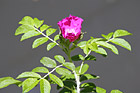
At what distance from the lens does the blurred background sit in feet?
6.50

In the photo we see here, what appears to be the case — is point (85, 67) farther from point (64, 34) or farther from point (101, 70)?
point (101, 70)

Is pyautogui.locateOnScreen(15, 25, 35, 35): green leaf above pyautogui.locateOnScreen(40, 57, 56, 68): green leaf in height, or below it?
above

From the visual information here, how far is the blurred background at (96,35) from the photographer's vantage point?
6.50 feet

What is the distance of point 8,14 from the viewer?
191 cm

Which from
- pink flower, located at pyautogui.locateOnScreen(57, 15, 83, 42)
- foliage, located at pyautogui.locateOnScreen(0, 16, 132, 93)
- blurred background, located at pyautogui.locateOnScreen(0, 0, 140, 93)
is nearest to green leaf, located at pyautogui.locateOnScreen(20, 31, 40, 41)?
foliage, located at pyautogui.locateOnScreen(0, 16, 132, 93)

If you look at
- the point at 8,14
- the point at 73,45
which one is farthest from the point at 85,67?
the point at 8,14

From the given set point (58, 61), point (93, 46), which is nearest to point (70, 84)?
point (58, 61)

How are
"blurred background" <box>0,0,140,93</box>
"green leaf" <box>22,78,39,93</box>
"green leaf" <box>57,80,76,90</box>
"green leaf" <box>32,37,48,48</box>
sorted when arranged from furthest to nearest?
"blurred background" <box>0,0,140,93</box>, "green leaf" <box>57,80,76,90</box>, "green leaf" <box>32,37,48,48</box>, "green leaf" <box>22,78,39,93</box>

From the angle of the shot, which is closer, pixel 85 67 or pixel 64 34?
pixel 64 34

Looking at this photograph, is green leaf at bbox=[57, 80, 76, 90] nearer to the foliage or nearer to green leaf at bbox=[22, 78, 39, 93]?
the foliage

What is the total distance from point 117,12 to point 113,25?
13 centimetres

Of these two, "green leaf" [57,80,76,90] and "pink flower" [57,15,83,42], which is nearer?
"pink flower" [57,15,83,42]

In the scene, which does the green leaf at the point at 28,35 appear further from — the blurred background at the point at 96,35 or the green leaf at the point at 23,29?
the blurred background at the point at 96,35

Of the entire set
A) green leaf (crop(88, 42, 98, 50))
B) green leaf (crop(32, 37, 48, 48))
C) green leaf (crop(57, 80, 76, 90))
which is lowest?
green leaf (crop(57, 80, 76, 90))
